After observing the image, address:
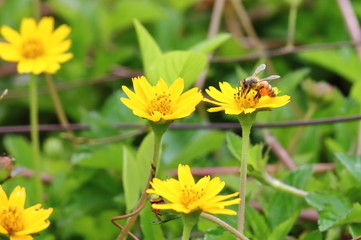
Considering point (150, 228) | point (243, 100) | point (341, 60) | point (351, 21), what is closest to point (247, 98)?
point (243, 100)

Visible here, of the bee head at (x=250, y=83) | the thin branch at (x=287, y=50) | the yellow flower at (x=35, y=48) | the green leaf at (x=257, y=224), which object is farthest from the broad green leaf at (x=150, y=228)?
the thin branch at (x=287, y=50)

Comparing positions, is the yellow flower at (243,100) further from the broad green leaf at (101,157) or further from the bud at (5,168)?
the broad green leaf at (101,157)

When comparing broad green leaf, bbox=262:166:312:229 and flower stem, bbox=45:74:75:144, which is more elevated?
flower stem, bbox=45:74:75:144

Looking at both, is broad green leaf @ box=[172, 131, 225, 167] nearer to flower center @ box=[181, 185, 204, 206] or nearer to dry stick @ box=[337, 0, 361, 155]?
dry stick @ box=[337, 0, 361, 155]

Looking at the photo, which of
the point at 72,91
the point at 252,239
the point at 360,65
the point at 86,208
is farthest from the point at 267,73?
the point at 252,239

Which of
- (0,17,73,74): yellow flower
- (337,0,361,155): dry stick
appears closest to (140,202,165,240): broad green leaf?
(0,17,73,74): yellow flower

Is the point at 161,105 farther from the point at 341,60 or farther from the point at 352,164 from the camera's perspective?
the point at 341,60
